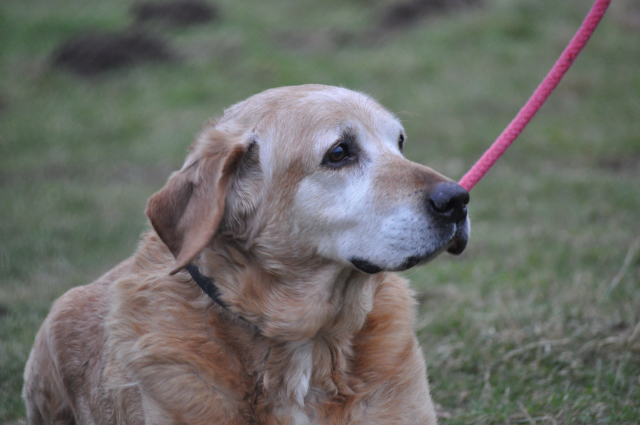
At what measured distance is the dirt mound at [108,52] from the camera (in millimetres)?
11914

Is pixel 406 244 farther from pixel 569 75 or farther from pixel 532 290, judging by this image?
pixel 569 75

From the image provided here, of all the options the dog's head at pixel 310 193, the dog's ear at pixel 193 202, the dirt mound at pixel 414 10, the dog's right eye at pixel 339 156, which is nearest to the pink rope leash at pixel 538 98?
the dog's head at pixel 310 193

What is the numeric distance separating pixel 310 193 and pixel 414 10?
10672mm

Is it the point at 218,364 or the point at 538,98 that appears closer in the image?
the point at 218,364

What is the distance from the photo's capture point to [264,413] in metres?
2.69

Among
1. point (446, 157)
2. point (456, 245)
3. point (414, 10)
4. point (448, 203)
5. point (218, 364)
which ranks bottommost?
point (446, 157)

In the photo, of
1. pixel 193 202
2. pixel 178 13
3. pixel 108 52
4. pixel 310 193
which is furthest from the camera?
pixel 178 13

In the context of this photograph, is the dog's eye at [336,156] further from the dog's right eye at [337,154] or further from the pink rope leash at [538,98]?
the pink rope leash at [538,98]

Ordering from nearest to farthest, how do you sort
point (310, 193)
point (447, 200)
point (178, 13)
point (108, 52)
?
point (447, 200) < point (310, 193) < point (108, 52) < point (178, 13)

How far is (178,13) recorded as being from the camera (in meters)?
13.7

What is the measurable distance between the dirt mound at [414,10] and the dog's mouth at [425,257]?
10.4m

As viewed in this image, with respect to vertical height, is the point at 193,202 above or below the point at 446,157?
above

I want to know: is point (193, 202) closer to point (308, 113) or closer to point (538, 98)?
point (308, 113)

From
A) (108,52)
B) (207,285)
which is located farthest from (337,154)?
(108,52)
